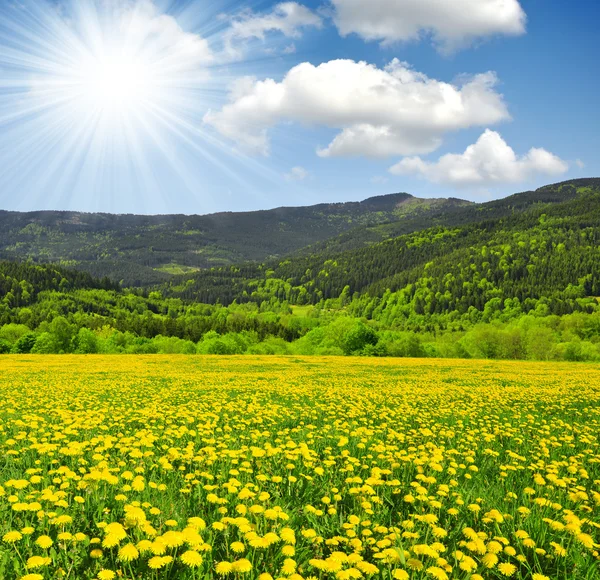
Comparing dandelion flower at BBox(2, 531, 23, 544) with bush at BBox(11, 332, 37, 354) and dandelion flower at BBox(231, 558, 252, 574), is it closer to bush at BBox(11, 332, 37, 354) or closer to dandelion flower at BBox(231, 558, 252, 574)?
dandelion flower at BBox(231, 558, 252, 574)

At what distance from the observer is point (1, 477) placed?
20.2ft

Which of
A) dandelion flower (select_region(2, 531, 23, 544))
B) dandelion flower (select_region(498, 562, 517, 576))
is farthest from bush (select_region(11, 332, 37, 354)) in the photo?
dandelion flower (select_region(498, 562, 517, 576))

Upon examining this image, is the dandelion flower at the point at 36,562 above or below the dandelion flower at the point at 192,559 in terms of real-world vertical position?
above

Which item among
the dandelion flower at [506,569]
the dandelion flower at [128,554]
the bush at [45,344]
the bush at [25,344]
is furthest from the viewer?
the bush at [25,344]

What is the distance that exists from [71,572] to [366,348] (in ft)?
259

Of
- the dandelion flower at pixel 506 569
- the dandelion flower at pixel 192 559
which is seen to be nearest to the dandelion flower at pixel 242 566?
the dandelion flower at pixel 192 559

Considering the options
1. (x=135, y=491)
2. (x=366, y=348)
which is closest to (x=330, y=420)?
(x=135, y=491)

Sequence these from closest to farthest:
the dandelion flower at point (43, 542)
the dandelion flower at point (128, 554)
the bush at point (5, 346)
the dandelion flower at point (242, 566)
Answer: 1. the dandelion flower at point (242, 566)
2. the dandelion flower at point (128, 554)
3. the dandelion flower at point (43, 542)
4. the bush at point (5, 346)

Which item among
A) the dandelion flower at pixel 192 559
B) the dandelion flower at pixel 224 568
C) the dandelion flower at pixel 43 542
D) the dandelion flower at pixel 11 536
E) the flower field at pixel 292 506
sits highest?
the dandelion flower at pixel 43 542

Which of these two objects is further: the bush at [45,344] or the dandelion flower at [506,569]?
the bush at [45,344]

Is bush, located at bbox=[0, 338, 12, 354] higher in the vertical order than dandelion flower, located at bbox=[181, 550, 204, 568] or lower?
lower

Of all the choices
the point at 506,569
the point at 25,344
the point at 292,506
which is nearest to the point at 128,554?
the point at 292,506

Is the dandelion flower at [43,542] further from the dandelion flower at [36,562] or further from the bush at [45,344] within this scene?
the bush at [45,344]

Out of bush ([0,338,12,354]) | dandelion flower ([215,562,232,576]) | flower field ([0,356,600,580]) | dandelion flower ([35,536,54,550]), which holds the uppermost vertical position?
dandelion flower ([35,536,54,550])
